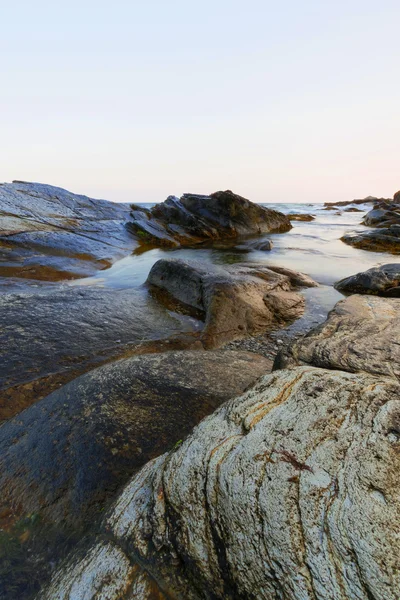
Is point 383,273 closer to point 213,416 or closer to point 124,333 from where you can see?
point 124,333

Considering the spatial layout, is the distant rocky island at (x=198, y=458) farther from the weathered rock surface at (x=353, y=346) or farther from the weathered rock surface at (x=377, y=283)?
the weathered rock surface at (x=377, y=283)

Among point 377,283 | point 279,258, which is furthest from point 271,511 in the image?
point 279,258

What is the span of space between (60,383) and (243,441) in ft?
10.7

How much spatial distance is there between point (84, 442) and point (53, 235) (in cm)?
1327

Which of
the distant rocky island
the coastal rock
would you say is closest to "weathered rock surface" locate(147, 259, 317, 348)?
the distant rocky island

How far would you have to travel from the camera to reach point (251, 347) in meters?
5.81

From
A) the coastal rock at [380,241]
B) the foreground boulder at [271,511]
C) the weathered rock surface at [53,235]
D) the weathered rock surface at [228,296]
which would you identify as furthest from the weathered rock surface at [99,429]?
the coastal rock at [380,241]

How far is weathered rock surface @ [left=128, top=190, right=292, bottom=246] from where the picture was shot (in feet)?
65.5

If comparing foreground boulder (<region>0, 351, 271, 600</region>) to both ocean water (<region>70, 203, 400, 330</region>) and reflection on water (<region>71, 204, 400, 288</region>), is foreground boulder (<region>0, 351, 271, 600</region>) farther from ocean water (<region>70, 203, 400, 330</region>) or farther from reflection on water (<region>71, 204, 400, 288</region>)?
reflection on water (<region>71, 204, 400, 288</region>)

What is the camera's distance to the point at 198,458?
6.72 ft

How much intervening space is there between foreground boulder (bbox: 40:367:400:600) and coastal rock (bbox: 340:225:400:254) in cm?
1716

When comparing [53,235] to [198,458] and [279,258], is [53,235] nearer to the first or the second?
[279,258]

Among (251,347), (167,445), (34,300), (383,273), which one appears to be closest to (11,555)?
(167,445)

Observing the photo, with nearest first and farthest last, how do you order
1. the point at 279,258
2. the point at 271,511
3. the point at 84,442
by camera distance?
the point at 271,511 → the point at 84,442 → the point at 279,258
